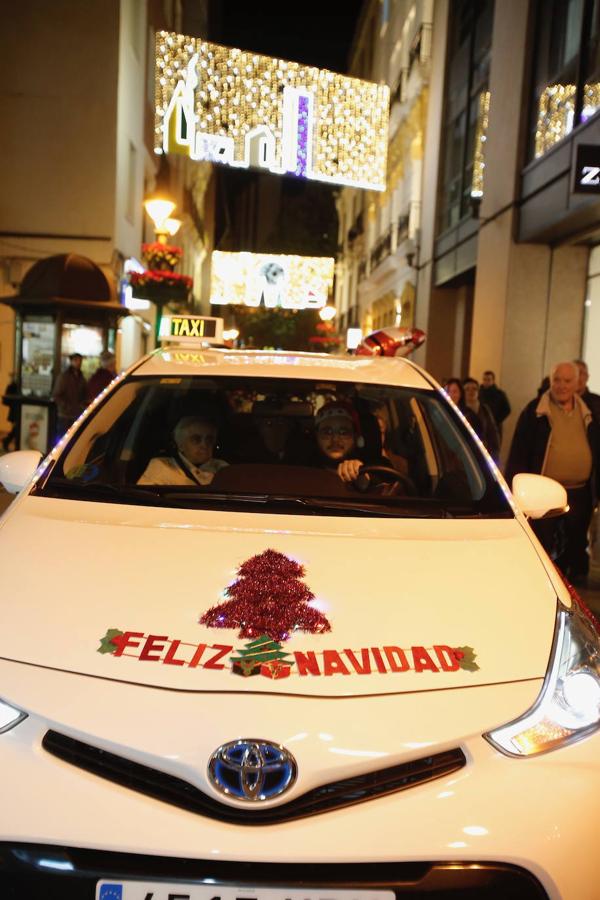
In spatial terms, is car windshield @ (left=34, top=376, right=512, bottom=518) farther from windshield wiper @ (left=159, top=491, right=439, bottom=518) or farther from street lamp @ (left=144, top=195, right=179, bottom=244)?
street lamp @ (left=144, top=195, right=179, bottom=244)

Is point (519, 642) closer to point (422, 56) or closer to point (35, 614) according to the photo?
point (35, 614)

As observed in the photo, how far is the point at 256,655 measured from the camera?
210cm

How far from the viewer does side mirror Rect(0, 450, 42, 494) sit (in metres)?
3.19

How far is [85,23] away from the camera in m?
17.7

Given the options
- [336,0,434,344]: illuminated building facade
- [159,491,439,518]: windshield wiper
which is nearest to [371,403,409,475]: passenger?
[159,491,439,518]: windshield wiper

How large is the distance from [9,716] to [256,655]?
55 cm

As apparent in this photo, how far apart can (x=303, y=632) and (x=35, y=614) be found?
65 cm

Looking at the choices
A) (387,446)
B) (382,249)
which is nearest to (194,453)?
(387,446)

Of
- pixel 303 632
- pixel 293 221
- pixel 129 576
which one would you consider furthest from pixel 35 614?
pixel 293 221

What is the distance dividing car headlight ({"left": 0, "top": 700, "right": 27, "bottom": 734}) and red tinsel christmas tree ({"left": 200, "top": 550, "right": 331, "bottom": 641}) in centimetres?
46

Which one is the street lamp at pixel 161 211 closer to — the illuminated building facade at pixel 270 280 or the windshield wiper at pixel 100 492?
the windshield wiper at pixel 100 492

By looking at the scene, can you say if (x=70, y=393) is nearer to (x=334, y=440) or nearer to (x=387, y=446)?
(x=387, y=446)

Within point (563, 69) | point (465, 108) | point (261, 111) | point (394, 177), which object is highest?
point (394, 177)

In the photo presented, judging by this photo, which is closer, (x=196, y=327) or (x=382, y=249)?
(x=196, y=327)
